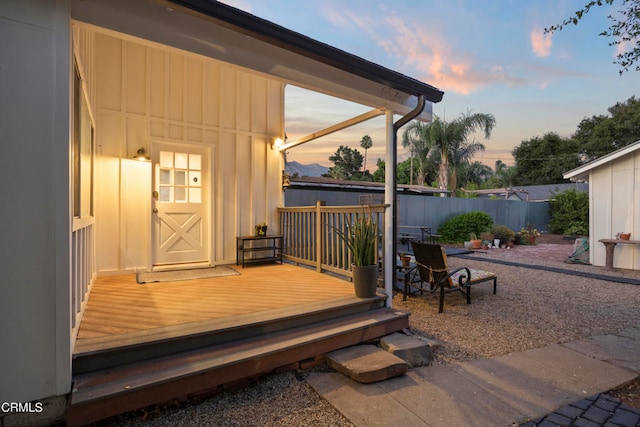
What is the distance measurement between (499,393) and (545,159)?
1100 inches

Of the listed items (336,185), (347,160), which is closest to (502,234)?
(336,185)

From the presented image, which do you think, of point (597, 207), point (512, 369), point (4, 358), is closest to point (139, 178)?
point (4, 358)

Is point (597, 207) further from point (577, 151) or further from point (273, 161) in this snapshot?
point (577, 151)

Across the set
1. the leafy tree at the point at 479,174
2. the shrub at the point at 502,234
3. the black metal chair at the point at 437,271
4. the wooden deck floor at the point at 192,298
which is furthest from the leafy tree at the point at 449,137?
the wooden deck floor at the point at 192,298

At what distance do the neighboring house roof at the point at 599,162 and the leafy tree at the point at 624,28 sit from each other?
5624 mm

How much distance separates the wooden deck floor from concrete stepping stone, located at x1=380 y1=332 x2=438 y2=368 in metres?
0.75

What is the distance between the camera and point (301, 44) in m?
2.54

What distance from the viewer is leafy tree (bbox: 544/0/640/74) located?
8.39ft

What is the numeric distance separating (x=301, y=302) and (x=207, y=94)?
3842 mm

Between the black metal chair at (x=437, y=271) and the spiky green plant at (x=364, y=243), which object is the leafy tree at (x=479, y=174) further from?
the spiky green plant at (x=364, y=243)

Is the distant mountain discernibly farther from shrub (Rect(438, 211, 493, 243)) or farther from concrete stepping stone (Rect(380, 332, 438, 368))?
concrete stepping stone (Rect(380, 332, 438, 368))

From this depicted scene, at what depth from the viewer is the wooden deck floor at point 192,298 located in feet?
8.59

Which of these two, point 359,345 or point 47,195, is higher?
point 47,195

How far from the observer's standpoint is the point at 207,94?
519cm
